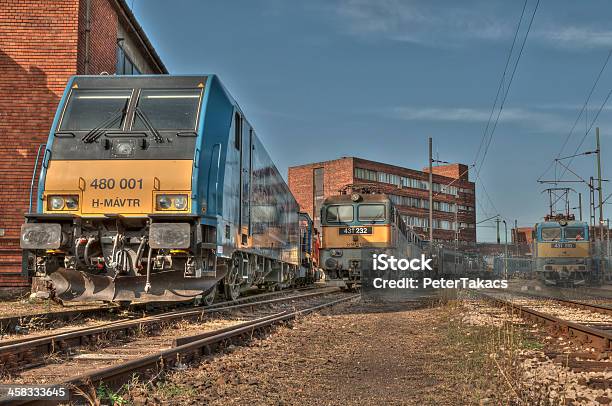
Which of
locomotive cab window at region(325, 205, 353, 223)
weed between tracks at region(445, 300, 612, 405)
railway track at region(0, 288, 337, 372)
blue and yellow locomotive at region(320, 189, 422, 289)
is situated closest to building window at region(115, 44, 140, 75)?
blue and yellow locomotive at region(320, 189, 422, 289)

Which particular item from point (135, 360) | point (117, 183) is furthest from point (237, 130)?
point (135, 360)

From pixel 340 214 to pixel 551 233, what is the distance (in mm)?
13431

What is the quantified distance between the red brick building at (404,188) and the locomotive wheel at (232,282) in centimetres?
5584

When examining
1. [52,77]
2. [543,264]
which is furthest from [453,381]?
[543,264]

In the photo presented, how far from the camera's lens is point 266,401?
4605 millimetres

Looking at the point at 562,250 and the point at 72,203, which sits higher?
the point at 72,203

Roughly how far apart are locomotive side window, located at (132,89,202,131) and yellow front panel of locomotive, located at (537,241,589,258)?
23624mm

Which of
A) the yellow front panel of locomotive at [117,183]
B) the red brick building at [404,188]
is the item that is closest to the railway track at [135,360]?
the yellow front panel of locomotive at [117,183]

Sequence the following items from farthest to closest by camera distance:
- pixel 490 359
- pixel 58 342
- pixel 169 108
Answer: pixel 169 108 < pixel 58 342 < pixel 490 359

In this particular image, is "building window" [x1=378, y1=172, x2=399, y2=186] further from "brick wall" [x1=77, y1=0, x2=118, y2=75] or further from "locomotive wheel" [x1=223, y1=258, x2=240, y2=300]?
"locomotive wheel" [x1=223, y1=258, x2=240, y2=300]

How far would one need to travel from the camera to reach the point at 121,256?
28.7 feet

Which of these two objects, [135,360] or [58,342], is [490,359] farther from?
[58,342]

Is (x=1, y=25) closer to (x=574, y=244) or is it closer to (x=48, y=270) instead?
(x=48, y=270)

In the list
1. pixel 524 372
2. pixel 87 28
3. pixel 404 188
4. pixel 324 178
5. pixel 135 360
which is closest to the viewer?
pixel 135 360
